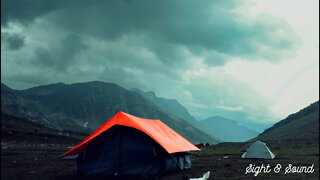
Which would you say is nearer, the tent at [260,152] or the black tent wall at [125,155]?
the black tent wall at [125,155]

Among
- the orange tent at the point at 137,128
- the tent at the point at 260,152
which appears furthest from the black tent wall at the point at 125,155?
the tent at the point at 260,152

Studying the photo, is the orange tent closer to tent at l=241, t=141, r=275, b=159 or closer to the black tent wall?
the black tent wall

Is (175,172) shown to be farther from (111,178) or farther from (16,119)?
(16,119)

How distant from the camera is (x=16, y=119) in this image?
184m

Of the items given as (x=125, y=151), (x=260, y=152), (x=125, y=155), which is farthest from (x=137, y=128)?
(x=260, y=152)

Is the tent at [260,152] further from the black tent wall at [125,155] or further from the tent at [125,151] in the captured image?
the black tent wall at [125,155]

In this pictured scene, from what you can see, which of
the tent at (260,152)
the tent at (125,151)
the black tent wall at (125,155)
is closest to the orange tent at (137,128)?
the tent at (125,151)

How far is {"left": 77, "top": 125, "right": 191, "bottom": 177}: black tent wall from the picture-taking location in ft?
70.9

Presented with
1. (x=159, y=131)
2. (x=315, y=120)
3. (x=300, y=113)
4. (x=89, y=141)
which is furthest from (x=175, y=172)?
(x=300, y=113)

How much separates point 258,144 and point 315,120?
399ft

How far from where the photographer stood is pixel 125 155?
71.5 ft

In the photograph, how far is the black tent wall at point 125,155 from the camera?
70.9 feet

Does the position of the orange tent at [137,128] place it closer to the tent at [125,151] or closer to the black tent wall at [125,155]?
the tent at [125,151]

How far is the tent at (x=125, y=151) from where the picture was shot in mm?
21594
